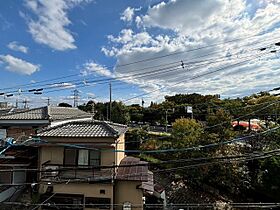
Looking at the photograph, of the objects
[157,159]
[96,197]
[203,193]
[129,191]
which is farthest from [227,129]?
[96,197]

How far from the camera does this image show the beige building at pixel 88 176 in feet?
40.9

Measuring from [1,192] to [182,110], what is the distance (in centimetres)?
3229

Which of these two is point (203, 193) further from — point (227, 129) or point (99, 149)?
point (99, 149)

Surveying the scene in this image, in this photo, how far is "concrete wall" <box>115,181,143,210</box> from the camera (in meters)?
12.5

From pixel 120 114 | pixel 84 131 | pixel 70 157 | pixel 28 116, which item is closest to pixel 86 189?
pixel 70 157

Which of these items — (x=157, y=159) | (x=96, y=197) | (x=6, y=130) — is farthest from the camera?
(x=157, y=159)

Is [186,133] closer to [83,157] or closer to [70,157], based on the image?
[83,157]

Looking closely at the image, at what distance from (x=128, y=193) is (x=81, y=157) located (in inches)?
129

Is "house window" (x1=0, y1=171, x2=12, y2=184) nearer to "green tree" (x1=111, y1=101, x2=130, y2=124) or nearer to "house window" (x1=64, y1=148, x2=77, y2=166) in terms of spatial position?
"house window" (x1=64, y1=148, x2=77, y2=166)

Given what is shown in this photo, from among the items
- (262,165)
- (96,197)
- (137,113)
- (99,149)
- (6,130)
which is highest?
(137,113)

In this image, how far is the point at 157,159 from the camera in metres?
24.0

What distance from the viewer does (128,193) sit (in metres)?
12.7

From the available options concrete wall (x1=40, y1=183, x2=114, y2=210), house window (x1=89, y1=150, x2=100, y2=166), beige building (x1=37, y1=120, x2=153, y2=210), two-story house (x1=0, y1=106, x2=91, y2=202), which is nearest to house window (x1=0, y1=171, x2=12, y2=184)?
two-story house (x1=0, y1=106, x2=91, y2=202)

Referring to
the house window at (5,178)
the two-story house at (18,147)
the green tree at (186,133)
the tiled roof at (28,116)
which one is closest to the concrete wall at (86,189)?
the two-story house at (18,147)
